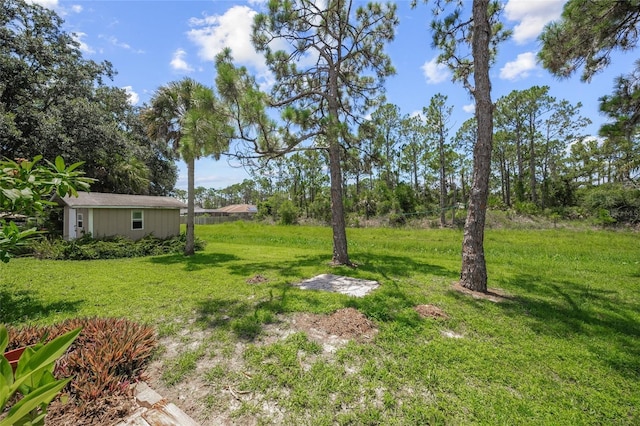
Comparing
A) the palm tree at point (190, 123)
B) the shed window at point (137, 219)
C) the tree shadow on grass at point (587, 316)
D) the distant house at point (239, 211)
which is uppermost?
the palm tree at point (190, 123)

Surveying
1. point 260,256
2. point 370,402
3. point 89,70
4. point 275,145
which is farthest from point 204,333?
point 89,70

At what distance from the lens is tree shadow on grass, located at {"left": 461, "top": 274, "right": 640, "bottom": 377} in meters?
3.25

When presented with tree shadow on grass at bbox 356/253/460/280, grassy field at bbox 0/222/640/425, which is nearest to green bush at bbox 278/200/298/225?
tree shadow on grass at bbox 356/253/460/280

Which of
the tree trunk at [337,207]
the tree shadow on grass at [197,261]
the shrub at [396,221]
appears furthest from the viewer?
the shrub at [396,221]

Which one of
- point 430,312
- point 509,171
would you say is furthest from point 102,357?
point 509,171

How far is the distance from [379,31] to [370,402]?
332 inches

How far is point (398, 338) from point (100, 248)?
1044 centimetres

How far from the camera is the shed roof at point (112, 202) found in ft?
33.6

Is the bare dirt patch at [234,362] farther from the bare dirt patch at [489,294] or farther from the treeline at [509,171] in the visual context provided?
the treeline at [509,171]

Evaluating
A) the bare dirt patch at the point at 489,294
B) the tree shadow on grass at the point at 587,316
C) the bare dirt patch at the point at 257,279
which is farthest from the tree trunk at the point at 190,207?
the tree shadow on grass at the point at 587,316

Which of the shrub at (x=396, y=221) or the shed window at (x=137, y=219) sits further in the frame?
the shrub at (x=396, y=221)

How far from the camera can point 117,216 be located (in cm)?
1127

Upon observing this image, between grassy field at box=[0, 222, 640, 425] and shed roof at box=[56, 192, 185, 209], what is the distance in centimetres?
337

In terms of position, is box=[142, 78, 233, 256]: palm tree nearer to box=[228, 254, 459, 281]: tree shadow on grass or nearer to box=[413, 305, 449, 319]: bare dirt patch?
box=[228, 254, 459, 281]: tree shadow on grass
